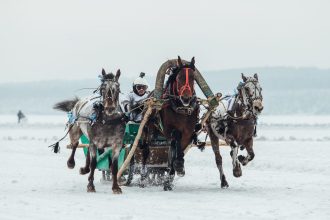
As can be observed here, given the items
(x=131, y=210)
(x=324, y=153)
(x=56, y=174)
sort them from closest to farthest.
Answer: (x=131, y=210) < (x=56, y=174) < (x=324, y=153)

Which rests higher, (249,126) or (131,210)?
(249,126)

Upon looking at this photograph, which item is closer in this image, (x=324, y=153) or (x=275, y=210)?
(x=275, y=210)

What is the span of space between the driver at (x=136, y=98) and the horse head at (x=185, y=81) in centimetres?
147

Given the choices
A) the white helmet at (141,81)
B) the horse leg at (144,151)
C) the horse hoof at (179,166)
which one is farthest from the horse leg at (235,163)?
the white helmet at (141,81)

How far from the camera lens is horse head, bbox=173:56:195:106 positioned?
14.5 meters

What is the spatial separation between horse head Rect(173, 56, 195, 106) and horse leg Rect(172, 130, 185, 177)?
2.58 feet

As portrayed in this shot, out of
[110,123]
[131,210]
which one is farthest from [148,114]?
[131,210]

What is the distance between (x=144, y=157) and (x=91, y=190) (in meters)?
1.67

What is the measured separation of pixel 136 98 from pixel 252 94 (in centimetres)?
250

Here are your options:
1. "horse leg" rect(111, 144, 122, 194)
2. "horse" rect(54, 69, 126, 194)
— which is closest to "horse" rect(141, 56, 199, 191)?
"horse" rect(54, 69, 126, 194)

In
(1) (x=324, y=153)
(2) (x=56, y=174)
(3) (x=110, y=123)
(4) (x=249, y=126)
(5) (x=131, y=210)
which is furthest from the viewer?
(1) (x=324, y=153)

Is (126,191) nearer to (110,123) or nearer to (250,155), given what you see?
(110,123)

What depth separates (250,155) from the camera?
52.0 ft

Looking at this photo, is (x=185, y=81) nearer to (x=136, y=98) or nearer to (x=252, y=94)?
(x=252, y=94)
